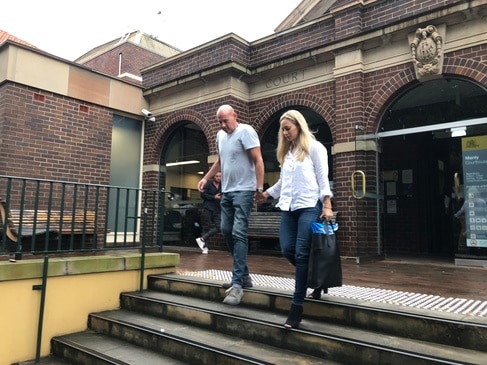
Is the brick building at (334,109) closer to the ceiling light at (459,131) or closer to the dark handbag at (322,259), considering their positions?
the ceiling light at (459,131)

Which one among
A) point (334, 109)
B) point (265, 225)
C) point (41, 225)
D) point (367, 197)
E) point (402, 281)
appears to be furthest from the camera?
point (265, 225)

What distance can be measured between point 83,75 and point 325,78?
5.39 m

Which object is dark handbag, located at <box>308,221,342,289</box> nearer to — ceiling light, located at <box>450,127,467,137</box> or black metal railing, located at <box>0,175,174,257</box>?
black metal railing, located at <box>0,175,174,257</box>

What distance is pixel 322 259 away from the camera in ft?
9.48

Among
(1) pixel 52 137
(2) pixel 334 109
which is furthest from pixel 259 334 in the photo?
(1) pixel 52 137

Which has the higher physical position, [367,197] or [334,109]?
[334,109]

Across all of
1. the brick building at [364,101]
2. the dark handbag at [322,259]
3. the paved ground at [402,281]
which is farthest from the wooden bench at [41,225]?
the brick building at [364,101]

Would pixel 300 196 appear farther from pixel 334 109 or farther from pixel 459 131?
pixel 334 109

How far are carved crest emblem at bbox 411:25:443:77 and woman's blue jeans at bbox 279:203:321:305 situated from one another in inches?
184

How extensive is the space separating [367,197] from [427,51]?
258 centimetres

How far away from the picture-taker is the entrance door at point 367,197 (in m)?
7.05

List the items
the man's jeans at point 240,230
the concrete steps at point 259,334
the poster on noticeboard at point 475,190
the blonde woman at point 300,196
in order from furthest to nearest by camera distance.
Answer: the poster on noticeboard at point 475,190 → the man's jeans at point 240,230 → the blonde woman at point 300,196 → the concrete steps at point 259,334

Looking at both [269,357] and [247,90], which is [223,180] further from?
[247,90]

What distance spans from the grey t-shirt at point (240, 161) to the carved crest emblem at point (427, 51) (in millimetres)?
4260
